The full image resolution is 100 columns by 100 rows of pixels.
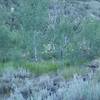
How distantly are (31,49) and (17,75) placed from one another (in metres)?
7.82

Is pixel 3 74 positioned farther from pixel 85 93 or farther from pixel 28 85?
pixel 85 93

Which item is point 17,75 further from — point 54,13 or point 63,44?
point 54,13

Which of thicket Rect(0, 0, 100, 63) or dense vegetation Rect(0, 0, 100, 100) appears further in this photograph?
thicket Rect(0, 0, 100, 63)

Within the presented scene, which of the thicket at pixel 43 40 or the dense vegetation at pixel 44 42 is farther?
the thicket at pixel 43 40

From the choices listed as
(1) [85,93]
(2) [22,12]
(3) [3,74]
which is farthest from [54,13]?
(1) [85,93]

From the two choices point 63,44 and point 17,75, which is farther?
point 63,44

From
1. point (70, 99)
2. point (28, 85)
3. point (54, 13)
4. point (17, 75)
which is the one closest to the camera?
point (70, 99)

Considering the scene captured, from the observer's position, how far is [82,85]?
6.83 m

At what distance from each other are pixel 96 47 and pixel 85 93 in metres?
10.7

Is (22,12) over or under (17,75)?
over

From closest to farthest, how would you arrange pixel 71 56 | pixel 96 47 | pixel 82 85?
pixel 82 85
pixel 71 56
pixel 96 47

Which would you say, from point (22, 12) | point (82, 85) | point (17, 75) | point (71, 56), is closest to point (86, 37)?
point (71, 56)

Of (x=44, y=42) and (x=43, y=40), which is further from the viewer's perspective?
(x=43, y=40)

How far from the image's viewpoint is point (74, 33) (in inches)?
718
